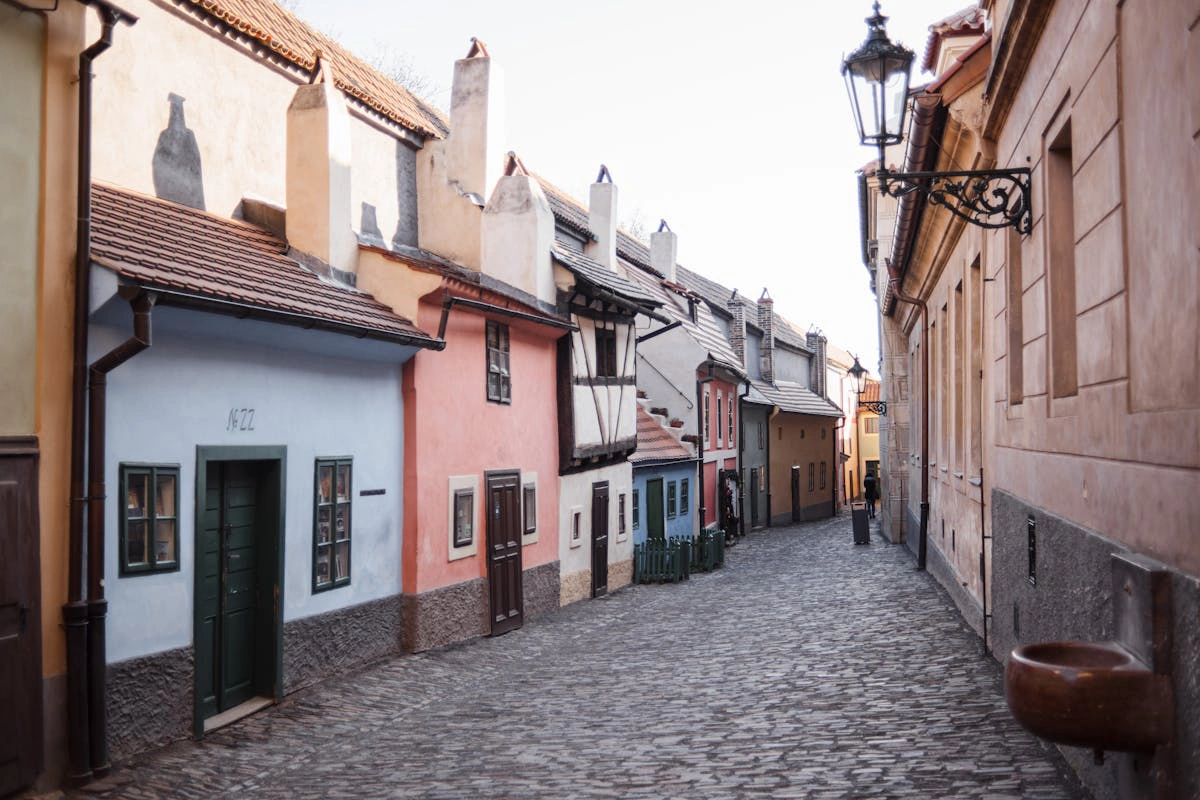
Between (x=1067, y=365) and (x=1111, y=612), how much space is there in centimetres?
210

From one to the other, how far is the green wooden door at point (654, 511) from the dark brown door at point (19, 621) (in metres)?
19.4

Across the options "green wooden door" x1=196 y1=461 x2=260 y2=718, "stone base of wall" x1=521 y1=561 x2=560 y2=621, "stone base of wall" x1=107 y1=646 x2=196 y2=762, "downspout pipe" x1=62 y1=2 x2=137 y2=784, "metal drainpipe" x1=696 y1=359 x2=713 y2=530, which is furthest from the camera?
"metal drainpipe" x1=696 y1=359 x2=713 y2=530

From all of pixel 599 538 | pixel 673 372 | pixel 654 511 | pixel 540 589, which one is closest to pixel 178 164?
pixel 540 589

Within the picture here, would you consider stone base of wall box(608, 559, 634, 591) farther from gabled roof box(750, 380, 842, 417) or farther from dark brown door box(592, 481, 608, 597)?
gabled roof box(750, 380, 842, 417)

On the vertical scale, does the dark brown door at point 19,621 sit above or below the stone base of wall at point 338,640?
above

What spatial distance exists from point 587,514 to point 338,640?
869 cm

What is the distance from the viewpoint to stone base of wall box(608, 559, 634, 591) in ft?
70.9

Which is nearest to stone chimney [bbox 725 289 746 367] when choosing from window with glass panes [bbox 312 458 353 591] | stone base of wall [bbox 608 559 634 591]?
stone base of wall [bbox 608 559 634 591]

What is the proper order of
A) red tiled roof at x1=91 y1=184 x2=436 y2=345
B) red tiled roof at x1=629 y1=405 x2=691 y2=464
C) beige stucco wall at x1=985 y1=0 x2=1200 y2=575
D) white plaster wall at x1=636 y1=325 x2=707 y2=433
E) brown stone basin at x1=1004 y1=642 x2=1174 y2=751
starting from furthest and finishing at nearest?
white plaster wall at x1=636 y1=325 x2=707 y2=433 → red tiled roof at x1=629 y1=405 x2=691 y2=464 → red tiled roof at x1=91 y1=184 x2=436 y2=345 → brown stone basin at x1=1004 y1=642 x2=1174 y2=751 → beige stucco wall at x1=985 y1=0 x2=1200 y2=575

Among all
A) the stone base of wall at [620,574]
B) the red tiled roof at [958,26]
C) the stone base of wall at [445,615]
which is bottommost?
the stone base of wall at [620,574]

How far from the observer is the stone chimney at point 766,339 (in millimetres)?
46125

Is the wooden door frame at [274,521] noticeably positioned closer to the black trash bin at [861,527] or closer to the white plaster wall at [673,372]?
the white plaster wall at [673,372]

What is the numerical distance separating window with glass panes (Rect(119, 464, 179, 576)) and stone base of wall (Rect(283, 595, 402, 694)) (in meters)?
1.95

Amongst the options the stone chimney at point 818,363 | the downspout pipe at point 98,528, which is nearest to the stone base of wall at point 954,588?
the downspout pipe at point 98,528
